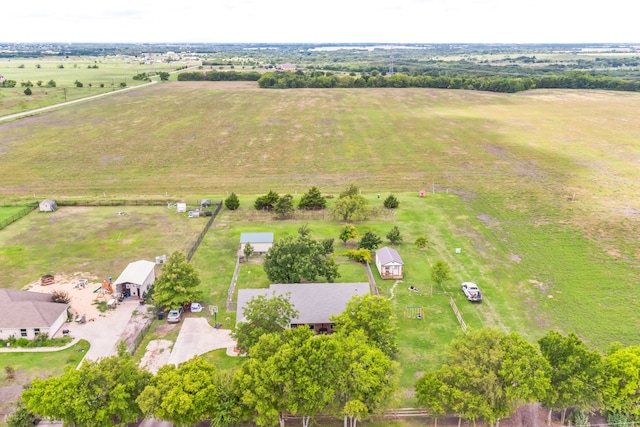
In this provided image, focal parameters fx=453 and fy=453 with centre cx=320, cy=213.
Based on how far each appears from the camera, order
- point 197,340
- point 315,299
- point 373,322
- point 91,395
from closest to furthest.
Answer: point 91,395
point 373,322
point 197,340
point 315,299

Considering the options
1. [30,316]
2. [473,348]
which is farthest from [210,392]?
[30,316]

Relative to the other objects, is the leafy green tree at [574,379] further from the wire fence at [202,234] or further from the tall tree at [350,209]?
the wire fence at [202,234]

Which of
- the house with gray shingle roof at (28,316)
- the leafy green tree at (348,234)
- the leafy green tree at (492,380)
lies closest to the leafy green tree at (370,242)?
the leafy green tree at (348,234)

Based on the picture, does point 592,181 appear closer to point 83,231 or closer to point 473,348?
point 473,348

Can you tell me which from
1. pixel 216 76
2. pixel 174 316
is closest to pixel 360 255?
pixel 174 316

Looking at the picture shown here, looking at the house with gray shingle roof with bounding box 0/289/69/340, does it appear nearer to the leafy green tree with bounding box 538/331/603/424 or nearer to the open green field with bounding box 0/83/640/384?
the open green field with bounding box 0/83/640/384

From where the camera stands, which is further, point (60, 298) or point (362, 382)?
point (60, 298)

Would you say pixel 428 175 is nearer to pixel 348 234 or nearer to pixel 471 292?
pixel 348 234
